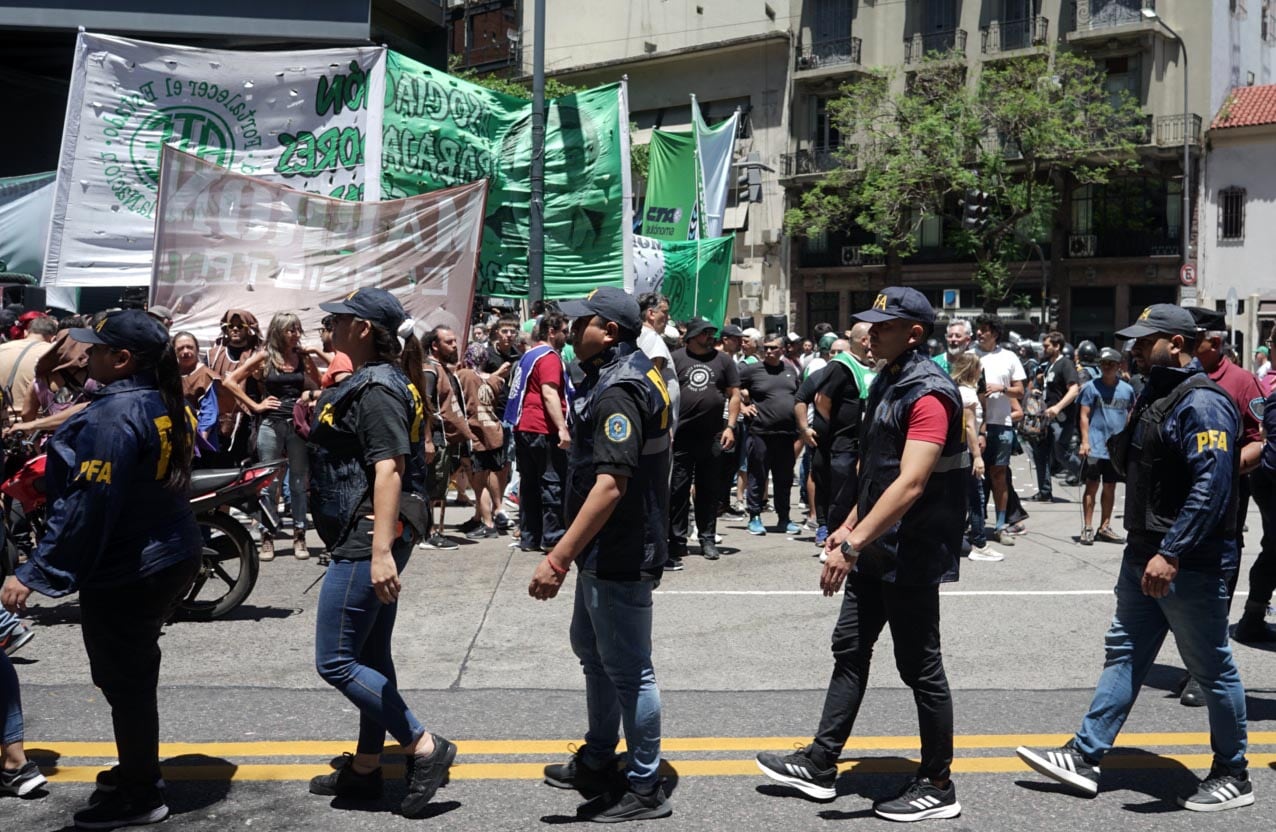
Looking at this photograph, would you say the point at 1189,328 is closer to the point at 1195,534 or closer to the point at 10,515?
the point at 1195,534

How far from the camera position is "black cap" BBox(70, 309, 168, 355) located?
407 cm

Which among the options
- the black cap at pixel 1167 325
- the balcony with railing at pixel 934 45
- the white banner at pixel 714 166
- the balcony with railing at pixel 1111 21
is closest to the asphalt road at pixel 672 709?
the black cap at pixel 1167 325

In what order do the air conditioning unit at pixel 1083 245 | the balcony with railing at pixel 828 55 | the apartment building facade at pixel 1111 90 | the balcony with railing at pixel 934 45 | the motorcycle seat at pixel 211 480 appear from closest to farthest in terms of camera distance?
the motorcycle seat at pixel 211 480, the apartment building facade at pixel 1111 90, the air conditioning unit at pixel 1083 245, the balcony with railing at pixel 934 45, the balcony with railing at pixel 828 55

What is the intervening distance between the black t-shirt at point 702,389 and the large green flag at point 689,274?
5966 millimetres

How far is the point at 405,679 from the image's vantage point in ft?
20.0

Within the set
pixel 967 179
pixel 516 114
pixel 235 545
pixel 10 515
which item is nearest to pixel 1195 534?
pixel 235 545

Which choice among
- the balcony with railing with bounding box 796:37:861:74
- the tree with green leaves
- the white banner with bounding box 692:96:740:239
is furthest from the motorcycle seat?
the balcony with railing with bounding box 796:37:861:74

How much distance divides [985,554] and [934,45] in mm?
37181

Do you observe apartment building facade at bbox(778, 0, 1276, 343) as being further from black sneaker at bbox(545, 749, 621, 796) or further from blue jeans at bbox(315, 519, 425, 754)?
blue jeans at bbox(315, 519, 425, 754)

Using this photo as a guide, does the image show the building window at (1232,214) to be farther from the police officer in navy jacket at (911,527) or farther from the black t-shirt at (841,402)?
the police officer in navy jacket at (911,527)

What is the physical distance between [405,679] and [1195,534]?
12.0 feet

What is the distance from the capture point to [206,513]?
7.21 m

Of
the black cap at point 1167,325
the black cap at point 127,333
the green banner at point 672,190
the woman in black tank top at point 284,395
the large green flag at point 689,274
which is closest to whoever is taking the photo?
the black cap at point 127,333

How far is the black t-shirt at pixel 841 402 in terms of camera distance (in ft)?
30.9
